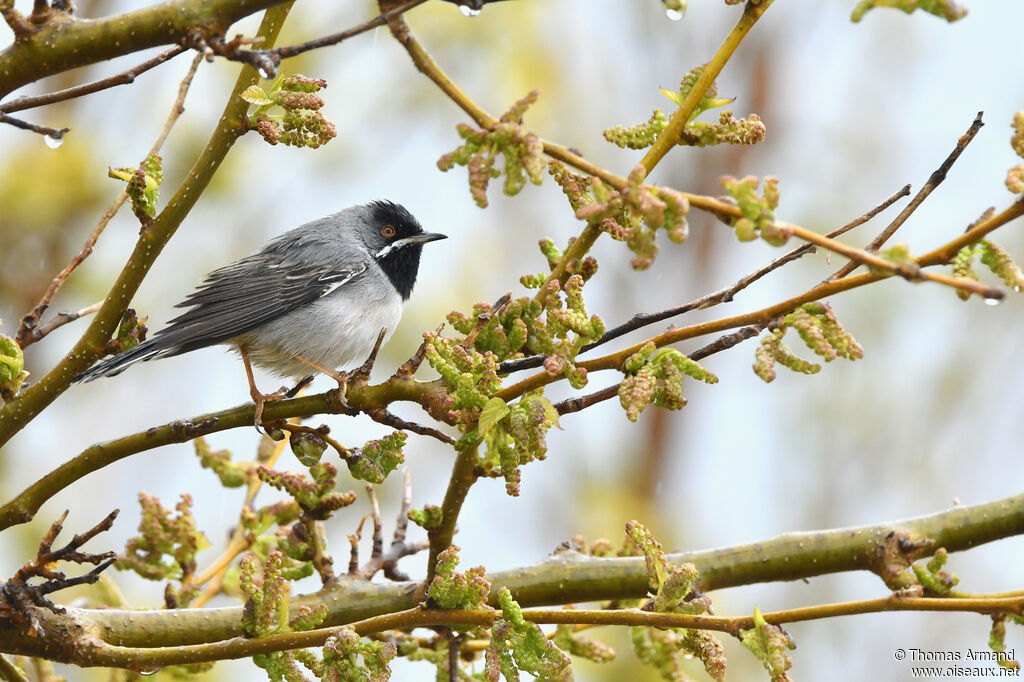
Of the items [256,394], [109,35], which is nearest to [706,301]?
[109,35]

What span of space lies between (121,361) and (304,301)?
1570 mm

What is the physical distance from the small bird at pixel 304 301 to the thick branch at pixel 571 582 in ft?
5.03

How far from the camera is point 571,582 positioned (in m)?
3.08

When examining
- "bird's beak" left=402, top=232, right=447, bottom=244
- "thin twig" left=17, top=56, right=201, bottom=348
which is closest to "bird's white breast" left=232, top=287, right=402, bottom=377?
"bird's beak" left=402, top=232, right=447, bottom=244

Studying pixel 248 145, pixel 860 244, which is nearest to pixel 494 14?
pixel 248 145

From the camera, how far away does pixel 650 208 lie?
1782 millimetres

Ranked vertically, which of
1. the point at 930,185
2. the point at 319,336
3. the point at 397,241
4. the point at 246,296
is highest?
the point at 397,241

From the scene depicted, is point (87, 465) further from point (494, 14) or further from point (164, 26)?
point (494, 14)

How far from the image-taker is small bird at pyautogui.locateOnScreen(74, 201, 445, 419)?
482cm

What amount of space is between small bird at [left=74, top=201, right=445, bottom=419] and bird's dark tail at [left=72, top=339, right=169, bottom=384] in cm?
26

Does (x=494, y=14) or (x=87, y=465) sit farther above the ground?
(x=494, y=14)

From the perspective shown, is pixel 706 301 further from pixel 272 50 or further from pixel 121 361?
pixel 121 361

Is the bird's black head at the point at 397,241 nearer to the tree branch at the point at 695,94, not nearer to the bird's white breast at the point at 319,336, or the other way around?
the bird's white breast at the point at 319,336

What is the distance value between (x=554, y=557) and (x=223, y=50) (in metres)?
1.76
